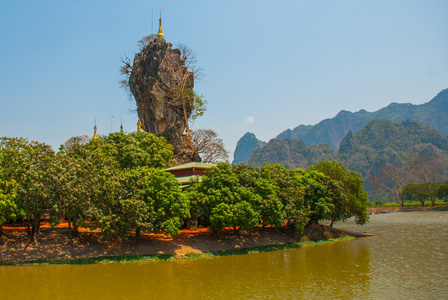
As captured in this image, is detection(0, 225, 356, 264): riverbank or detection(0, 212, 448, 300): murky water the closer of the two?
detection(0, 212, 448, 300): murky water

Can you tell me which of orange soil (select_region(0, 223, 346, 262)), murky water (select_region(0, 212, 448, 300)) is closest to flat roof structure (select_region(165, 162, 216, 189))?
orange soil (select_region(0, 223, 346, 262))

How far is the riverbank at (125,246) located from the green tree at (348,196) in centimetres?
790

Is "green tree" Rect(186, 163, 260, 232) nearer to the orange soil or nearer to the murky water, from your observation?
the orange soil

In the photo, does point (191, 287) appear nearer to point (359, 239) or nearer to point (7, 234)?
point (7, 234)

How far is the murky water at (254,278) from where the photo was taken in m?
16.8

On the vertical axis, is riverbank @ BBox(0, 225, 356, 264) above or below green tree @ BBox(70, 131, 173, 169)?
below

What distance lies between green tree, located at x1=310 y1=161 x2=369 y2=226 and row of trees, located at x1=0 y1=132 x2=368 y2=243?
3.23m

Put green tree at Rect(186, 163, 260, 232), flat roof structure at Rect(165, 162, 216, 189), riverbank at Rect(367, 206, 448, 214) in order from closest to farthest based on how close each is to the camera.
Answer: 1. green tree at Rect(186, 163, 260, 232)
2. flat roof structure at Rect(165, 162, 216, 189)
3. riverbank at Rect(367, 206, 448, 214)

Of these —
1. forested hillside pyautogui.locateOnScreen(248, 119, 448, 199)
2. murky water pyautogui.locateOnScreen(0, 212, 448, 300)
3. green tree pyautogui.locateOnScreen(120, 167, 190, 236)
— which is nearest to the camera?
murky water pyautogui.locateOnScreen(0, 212, 448, 300)

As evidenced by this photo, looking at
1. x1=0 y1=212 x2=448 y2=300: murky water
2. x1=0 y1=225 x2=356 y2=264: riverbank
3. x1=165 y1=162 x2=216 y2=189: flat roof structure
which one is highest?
x1=165 y1=162 x2=216 y2=189: flat roof structure

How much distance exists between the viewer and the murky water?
55.2ft

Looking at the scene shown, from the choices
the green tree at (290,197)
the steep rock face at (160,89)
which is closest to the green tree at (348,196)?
the green tree at (290,197)

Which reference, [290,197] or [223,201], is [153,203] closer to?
[223,201]

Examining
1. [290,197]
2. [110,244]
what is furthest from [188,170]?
[110,244]
